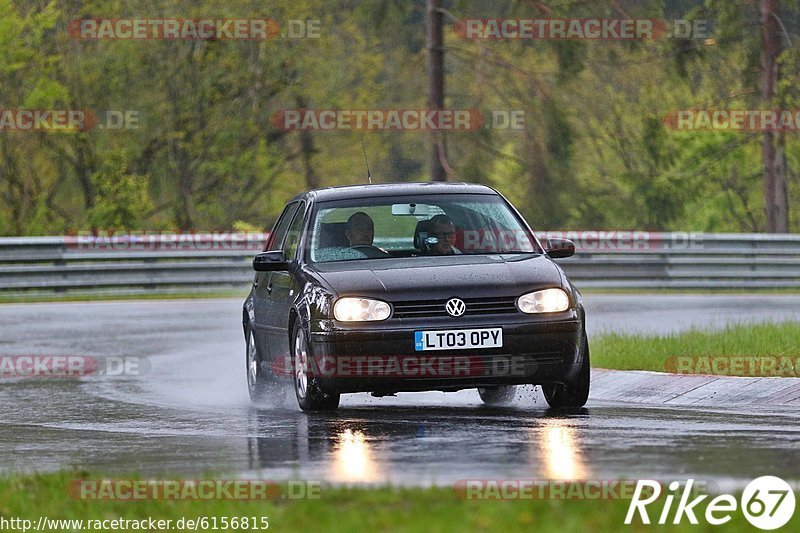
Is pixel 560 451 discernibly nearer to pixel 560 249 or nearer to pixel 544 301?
pixel 544 301

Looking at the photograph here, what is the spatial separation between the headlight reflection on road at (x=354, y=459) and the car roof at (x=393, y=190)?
2870 mm

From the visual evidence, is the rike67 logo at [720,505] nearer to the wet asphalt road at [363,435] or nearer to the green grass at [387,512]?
the green grass at [387,512]

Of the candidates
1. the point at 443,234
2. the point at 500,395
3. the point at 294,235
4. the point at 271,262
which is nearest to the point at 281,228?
the point at 294,235

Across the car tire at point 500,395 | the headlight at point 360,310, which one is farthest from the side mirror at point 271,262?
the car tire at point 500,395

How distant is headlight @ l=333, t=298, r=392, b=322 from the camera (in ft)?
36.7

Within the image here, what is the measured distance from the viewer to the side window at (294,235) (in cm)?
1277

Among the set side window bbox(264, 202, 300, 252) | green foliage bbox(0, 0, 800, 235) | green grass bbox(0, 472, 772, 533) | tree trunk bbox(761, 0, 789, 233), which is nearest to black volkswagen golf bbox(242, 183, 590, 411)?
side window bbox(264, 202, 300, 252)

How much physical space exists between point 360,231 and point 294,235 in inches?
33.1

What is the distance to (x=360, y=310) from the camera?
442 inches

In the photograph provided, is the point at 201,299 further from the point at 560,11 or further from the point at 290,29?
the point at 290,29

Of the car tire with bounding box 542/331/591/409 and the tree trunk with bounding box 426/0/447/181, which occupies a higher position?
the tree trunk with bounding box 426/0/447/181

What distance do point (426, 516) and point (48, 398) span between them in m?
8.50

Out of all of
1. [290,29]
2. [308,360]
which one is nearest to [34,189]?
[290,29]

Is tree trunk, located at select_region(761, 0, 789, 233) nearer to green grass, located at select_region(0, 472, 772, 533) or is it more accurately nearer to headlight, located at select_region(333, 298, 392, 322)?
headlight, located at select_region(333, 298, 392, 322)
